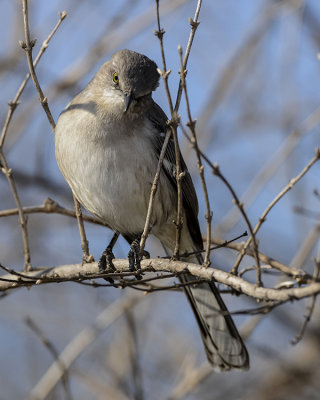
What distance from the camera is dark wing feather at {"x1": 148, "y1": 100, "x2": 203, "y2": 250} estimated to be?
461cm

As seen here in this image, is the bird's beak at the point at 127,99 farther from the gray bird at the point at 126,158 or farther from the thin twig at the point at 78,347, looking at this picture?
the thin twig at the point at 78,347

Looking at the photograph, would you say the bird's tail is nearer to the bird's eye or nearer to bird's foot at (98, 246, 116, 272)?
bird's foot at (98, 246, 116, 272)

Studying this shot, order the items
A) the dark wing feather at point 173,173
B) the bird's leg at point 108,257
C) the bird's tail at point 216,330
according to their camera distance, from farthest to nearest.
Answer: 1. the dark wing feather at point 173,173
2. the bird's tail at point 216,330
3. the bird's leg at point 108,257

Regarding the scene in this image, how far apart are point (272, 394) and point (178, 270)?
150 inches

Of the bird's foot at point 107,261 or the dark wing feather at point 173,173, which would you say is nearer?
the bird's foot at point 107,261


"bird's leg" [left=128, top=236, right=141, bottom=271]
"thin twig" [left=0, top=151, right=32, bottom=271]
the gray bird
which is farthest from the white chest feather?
"thin twig" [left=0, top=151, right=32, bottom=271]

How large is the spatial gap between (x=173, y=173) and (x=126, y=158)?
1.35ft

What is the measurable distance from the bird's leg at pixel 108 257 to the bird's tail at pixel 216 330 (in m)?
0.60

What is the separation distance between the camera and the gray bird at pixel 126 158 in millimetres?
4363

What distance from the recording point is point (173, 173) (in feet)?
14.9

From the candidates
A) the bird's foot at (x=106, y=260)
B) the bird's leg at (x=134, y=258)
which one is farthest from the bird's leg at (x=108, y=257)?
the bird's leg at (x=134, y=258)

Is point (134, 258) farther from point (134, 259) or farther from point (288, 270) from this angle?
point (288, 270)

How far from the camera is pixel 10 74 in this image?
6668mm

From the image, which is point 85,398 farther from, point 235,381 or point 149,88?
point 149,88
